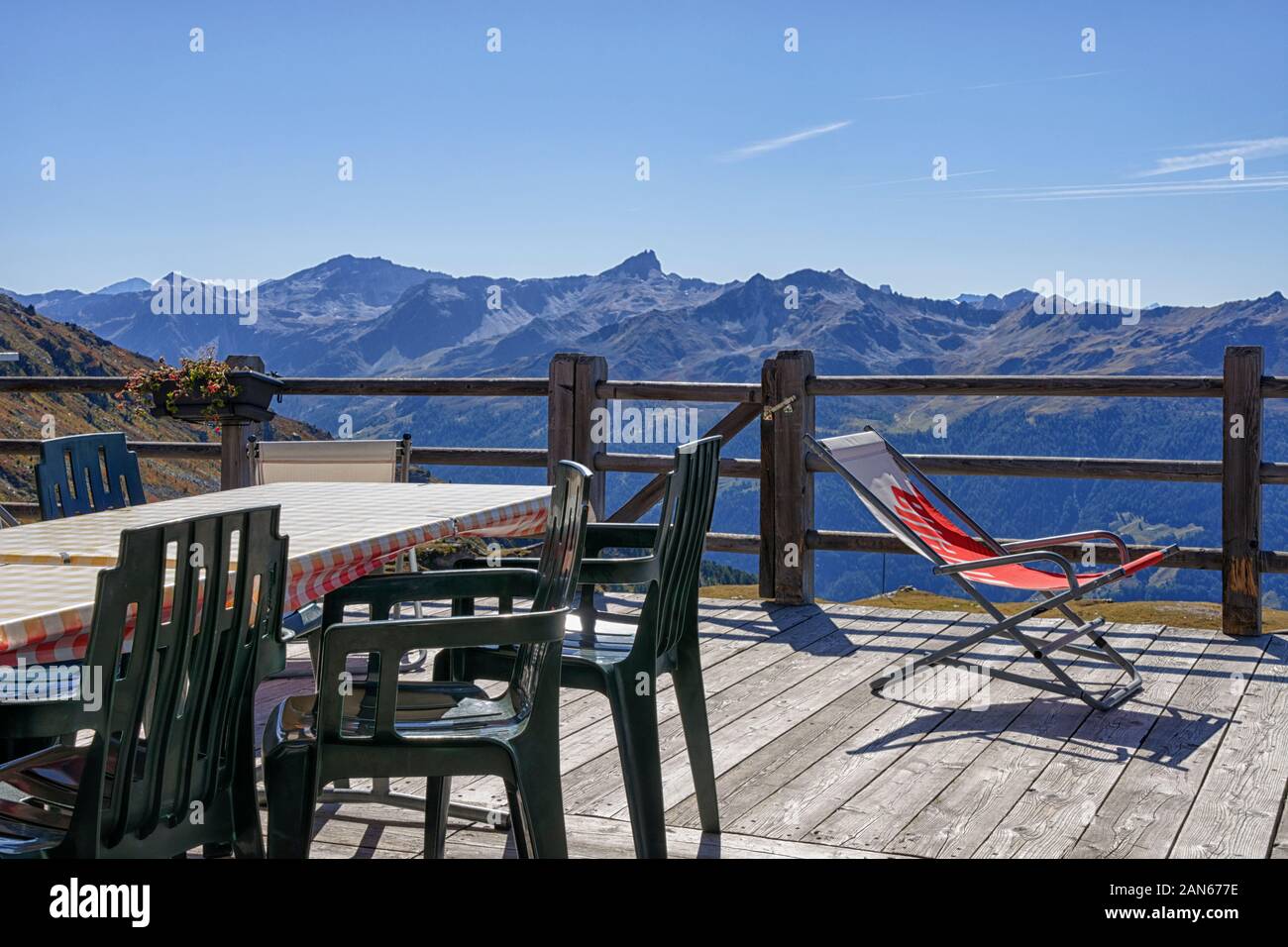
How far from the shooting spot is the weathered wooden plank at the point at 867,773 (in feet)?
9.94

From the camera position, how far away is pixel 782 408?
597 centimetres

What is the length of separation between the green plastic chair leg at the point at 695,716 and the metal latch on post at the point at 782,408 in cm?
313

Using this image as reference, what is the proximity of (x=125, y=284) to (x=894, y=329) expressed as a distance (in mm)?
117390

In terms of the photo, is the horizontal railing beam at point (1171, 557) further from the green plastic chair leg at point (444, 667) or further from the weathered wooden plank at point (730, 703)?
the green plastic chair leg at point (444, 667)

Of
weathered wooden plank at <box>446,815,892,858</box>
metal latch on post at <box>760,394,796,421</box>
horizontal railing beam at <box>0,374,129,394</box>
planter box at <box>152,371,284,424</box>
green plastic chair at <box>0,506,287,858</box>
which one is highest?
horizontal railing beam at <box>0,374,129,394</box>

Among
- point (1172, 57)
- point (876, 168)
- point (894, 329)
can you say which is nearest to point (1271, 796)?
point (1172, 57)

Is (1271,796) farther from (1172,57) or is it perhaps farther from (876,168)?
(876,168)

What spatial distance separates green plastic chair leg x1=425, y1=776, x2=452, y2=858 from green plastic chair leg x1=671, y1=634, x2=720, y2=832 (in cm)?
61

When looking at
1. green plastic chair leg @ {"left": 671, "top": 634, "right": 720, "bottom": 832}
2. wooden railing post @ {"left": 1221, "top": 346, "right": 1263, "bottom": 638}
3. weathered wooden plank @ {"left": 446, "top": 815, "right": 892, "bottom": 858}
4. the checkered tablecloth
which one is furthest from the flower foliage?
wooden railing post @ {"left": 1221, "top": 346, "right": 1263, "bottom": 638}

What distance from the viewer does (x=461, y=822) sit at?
3.02 meters

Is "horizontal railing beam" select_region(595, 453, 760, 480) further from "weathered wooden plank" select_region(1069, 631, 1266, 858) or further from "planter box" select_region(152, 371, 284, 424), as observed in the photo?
"weathered wooden plank" select_region(1069, 631, 1266, 858)

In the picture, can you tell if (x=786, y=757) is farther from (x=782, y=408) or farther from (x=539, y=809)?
(x=782, y=408)

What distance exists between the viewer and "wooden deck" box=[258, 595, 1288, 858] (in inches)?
114
